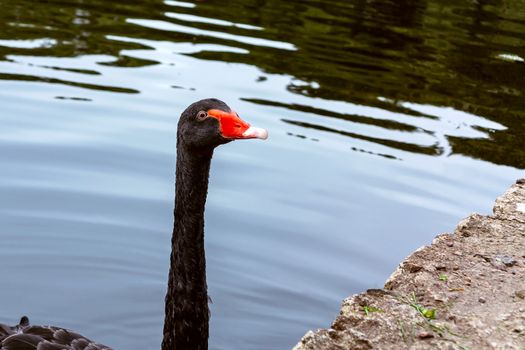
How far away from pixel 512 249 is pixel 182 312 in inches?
60.3

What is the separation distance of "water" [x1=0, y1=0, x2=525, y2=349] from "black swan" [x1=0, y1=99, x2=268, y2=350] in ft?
2.44

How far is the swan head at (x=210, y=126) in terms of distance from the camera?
380 centimetres

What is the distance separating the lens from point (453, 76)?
10594 mm

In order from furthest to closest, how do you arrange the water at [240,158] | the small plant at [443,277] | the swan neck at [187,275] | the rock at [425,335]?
the water at [240,158] < the swan neck at [187,275] < the small plant at [443,277] < the rock at [425,335]

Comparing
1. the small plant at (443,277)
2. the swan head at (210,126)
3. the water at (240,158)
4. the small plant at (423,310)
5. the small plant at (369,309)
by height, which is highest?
the swan head at (210,126)

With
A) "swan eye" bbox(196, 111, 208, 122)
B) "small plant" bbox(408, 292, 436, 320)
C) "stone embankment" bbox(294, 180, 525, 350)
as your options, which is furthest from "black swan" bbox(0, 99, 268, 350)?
"small plant" bbox(408, 292, 436, 320)

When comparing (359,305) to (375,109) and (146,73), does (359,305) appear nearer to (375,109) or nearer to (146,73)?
(375,109)

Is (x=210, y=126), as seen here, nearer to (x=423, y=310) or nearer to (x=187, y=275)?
(x=187, y=275)

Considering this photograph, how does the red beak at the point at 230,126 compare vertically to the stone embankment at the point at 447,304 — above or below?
above

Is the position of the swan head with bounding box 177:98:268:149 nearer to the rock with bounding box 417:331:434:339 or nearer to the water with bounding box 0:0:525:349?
the rock with bounding box 417:331:434:339

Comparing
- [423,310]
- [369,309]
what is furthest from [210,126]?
[423,310]

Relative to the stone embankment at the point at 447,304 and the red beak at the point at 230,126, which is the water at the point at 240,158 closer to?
the stone embankment at the point at 447,304

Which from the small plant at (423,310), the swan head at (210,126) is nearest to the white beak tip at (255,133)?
the swan head at (210,126)

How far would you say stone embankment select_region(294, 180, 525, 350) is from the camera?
3.53 meters
